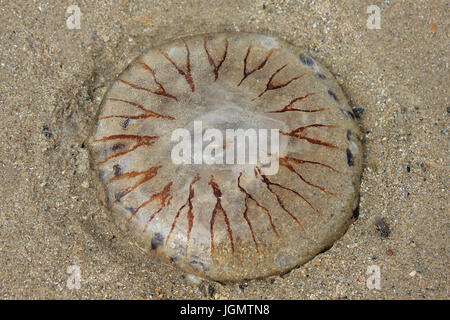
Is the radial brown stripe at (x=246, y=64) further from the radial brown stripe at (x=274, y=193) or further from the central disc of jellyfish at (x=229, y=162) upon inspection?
the radial brown stripe at (x=274, y=193)

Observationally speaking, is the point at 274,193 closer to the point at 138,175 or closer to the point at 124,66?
the point at 138,175

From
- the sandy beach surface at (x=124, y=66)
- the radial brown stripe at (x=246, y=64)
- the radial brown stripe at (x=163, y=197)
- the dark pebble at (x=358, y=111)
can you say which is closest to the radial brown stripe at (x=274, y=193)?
the sandy beach surface at (x=124, y=66)

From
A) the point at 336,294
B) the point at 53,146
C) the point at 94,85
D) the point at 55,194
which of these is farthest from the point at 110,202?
the point at 336,294

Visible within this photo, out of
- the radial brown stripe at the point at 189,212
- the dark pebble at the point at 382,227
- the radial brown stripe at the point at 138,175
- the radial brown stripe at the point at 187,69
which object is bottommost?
the dark pebble at the point at 382,227

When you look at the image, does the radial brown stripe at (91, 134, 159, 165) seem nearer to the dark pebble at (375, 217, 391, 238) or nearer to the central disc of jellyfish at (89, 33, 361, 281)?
the central disc of jellyfish at (89, 33, 361, 281)

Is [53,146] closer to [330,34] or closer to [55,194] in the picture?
[55,194]
